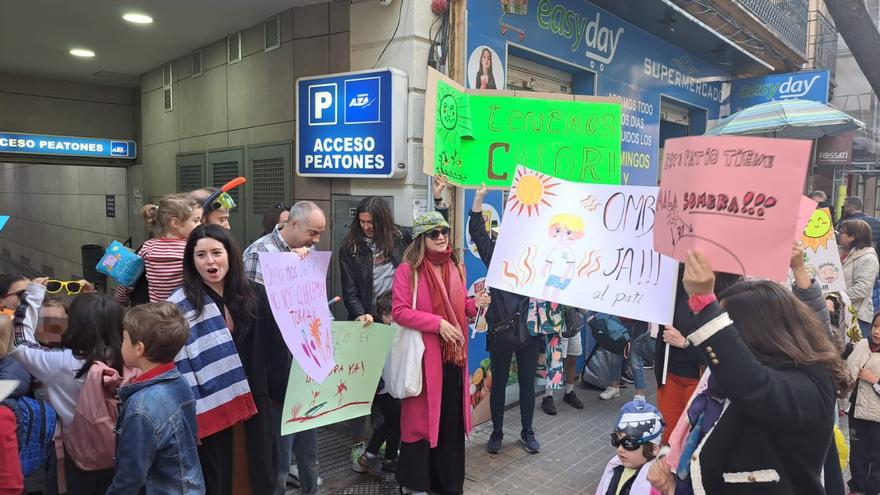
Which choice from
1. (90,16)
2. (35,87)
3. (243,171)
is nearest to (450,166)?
(243,171)

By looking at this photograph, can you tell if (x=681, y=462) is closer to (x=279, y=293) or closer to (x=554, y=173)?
(x=279, y=293)

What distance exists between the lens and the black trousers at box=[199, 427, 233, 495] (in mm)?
2885

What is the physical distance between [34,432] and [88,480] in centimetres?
32

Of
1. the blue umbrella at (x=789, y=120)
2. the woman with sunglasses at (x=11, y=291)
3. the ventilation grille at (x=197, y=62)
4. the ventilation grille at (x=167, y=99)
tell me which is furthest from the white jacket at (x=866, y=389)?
the ventilation grille at (x=167, y=99)

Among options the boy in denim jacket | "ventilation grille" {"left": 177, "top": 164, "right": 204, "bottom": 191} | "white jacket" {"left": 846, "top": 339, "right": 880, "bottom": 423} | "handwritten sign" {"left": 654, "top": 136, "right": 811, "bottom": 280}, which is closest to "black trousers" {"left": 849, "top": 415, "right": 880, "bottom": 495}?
"white jacket" {"left": 846, "top": 339, "right": 880, "bottom": 423}

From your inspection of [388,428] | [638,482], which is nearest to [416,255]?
[388,428]

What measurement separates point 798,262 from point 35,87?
397 inches

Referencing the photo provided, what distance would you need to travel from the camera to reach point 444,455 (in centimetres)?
408

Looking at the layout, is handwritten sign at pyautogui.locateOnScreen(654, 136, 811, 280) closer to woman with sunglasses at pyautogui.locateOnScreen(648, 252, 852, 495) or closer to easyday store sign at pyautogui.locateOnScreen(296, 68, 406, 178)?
woman with sunglasses at pyautogui.locateOnScreen(648, 252, 852, 495)

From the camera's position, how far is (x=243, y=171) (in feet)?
21.3

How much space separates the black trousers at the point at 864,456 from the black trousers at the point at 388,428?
333 cm

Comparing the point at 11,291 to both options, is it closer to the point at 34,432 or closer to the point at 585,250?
the point at 34,432

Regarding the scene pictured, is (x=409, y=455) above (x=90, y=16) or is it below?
below

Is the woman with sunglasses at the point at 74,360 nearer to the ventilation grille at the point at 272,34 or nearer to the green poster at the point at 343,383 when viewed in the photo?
the green poster at the point at 343,383
